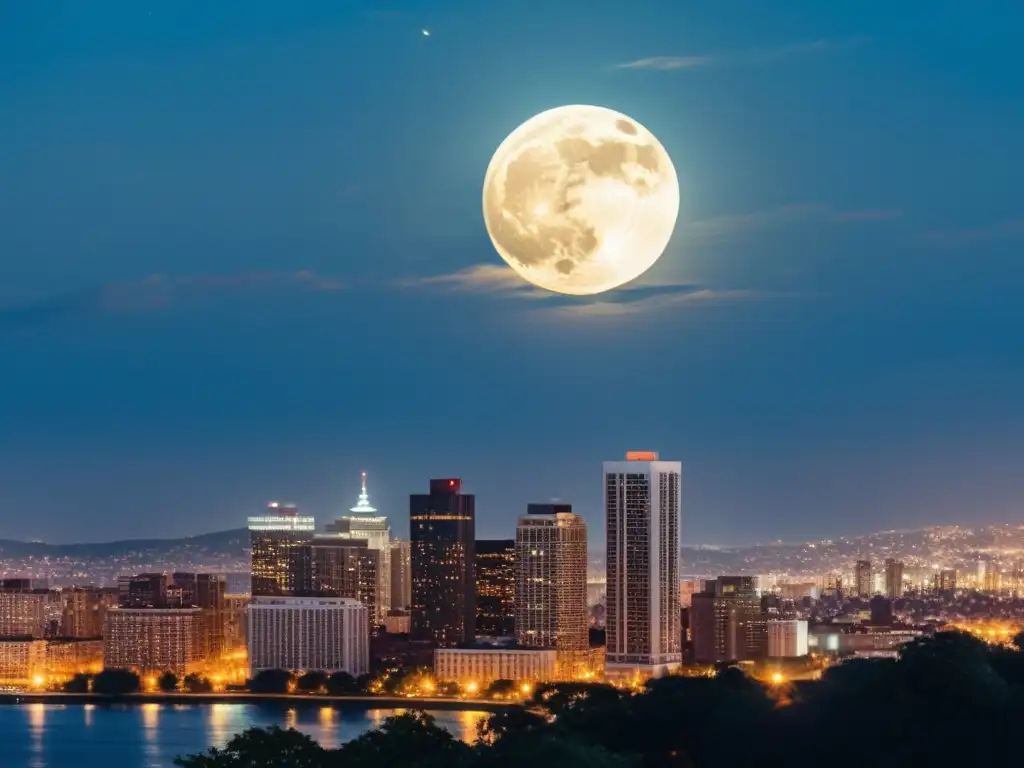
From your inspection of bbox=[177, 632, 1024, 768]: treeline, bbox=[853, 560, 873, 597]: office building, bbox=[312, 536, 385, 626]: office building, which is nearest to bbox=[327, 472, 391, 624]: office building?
bbox=[312, 536, 385, 626]: office building

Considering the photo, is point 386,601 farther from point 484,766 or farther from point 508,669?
point 484,766

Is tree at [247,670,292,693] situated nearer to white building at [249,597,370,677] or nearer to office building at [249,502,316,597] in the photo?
white building at [249,597,370,677]

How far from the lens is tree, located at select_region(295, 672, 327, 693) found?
2452 inches

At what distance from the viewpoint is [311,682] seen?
6275cm

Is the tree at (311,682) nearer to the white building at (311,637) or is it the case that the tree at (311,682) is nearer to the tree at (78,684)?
the white building at (311,637)

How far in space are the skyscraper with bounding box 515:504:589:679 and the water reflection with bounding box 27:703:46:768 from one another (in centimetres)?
1469

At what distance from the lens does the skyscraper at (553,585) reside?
64.4 meters

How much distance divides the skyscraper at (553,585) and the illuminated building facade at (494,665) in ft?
2.80

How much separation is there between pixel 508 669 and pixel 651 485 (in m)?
6.78

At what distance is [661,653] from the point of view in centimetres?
6109

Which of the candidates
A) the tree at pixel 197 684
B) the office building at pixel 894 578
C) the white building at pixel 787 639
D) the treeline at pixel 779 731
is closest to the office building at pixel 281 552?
the tree at pixel 197 684

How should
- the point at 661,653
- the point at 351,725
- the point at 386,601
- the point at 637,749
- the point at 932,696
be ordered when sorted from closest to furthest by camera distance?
the point at 932,696
the point at 637,749
the point at 351,725
the point at 661,653
the point at 386,601

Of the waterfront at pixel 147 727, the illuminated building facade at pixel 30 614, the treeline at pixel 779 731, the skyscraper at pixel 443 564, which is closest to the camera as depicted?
the treeline at pixel 779 731

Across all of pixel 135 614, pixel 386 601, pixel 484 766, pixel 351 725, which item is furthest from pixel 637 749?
pixel 386 601
